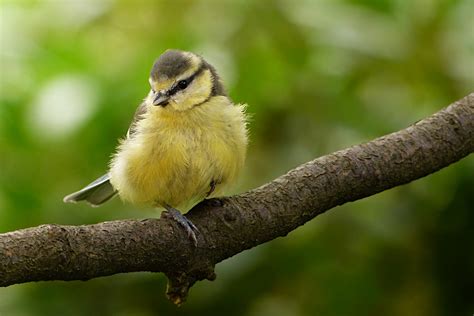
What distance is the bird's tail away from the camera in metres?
2.43

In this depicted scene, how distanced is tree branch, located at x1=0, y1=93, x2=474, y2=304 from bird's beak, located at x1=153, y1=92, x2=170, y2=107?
0.33 meters

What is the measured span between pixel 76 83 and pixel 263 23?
0.68 metres

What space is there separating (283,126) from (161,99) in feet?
1.84

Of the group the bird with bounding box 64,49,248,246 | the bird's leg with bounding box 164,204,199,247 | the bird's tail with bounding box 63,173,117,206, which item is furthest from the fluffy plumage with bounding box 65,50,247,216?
the bird's leg with bounding box 164,204,199,247

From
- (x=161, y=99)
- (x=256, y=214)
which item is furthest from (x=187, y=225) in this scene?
(x=161, y=99)

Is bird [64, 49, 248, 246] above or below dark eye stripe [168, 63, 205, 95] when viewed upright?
below

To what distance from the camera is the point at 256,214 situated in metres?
1.86

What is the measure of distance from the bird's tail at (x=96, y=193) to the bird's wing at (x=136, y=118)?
0.22 metres

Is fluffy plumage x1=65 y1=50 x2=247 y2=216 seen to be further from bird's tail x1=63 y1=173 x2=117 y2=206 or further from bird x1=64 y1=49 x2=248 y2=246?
bird's tail x1=63 y1=173 x2=117 y2=206

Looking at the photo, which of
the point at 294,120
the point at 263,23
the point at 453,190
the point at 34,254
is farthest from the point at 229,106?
the point at 34,254

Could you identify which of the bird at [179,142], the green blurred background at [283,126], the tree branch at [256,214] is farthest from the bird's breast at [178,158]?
the green blurred background at [283,126]

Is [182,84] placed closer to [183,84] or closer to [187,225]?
[183,84]

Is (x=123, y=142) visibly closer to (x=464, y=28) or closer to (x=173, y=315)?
(x=173, y=315)

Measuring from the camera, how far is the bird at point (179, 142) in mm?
2129
